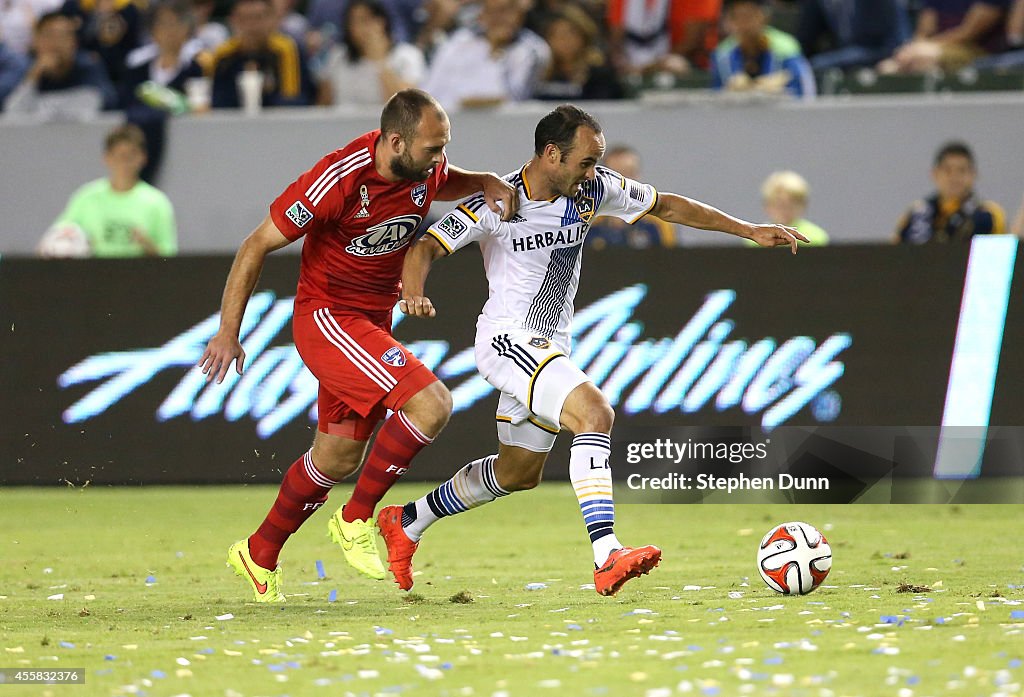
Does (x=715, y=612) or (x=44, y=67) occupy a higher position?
(x=44, y=67)

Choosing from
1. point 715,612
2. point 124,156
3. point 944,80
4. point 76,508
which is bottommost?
point 76,508

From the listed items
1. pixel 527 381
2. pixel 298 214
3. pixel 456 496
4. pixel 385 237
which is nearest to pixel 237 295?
pixel 298 214

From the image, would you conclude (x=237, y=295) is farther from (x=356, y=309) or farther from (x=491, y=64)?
(x=491, y=64)

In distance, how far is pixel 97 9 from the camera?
49.0 feet

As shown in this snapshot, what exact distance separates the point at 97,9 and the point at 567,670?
11.8 m

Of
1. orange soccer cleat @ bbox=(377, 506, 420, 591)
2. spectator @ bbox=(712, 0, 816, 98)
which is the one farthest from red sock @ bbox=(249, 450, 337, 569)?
spectator @ bbox=(712, 0, 816, 98)

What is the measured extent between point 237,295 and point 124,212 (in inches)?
234

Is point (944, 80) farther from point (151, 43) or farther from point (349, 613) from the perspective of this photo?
point (349, 613)

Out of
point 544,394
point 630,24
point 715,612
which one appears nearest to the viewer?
point 715,612

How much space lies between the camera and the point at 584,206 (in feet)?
22.8

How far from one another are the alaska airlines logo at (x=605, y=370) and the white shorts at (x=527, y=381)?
3.53m

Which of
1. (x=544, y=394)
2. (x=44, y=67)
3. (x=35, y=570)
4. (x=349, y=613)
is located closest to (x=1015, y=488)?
(x=544, y=394)

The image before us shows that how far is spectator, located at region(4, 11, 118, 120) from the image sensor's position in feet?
44.7
